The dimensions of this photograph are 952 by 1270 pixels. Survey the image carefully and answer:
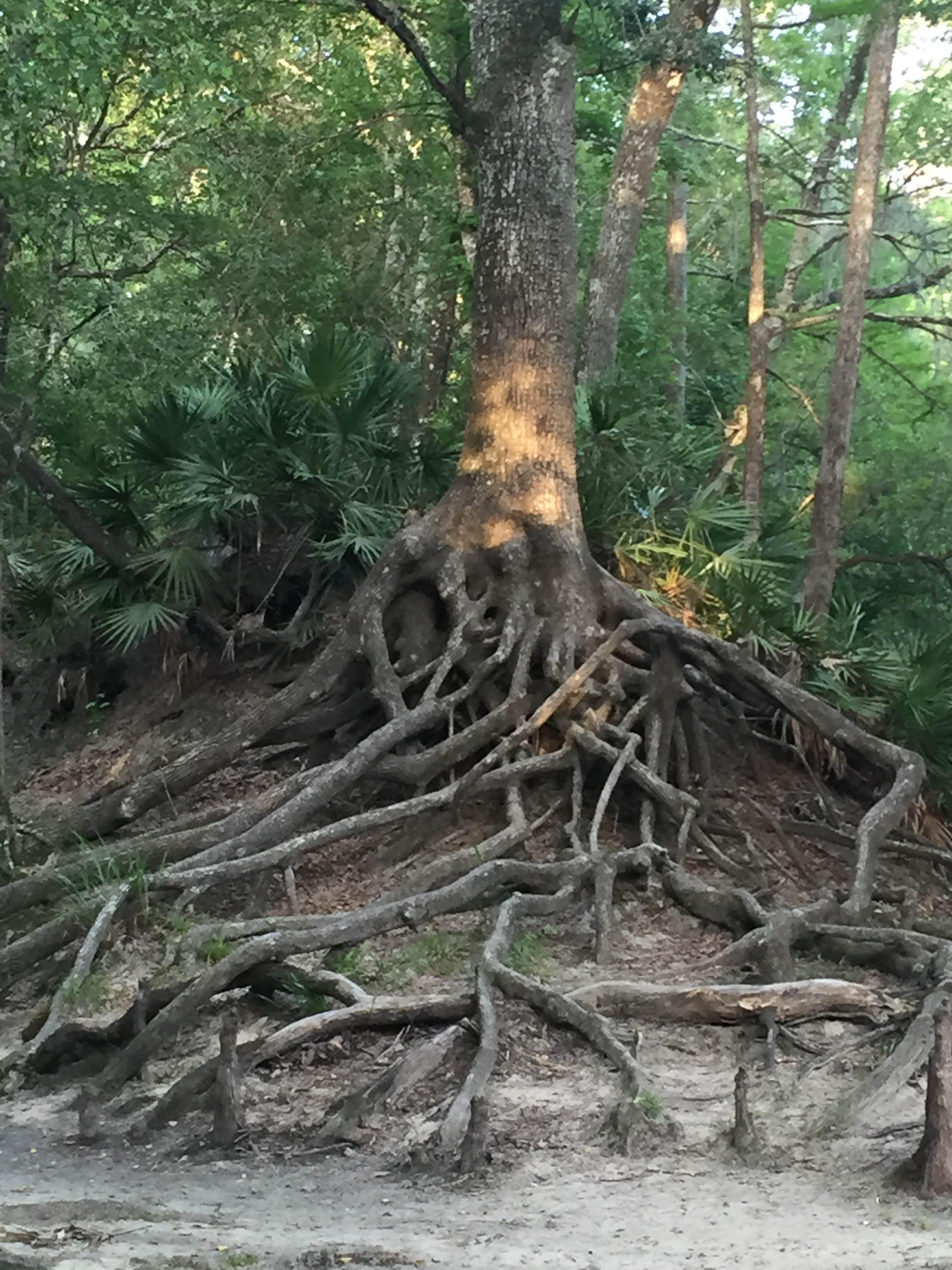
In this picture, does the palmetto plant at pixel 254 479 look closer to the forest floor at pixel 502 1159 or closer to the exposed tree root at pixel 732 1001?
the forest floor at pixel 502 1159

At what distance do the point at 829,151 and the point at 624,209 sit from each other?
16.8ft

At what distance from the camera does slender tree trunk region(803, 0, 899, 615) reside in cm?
1223

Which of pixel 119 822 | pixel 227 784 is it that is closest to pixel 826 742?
pixel 227 784

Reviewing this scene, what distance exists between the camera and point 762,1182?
4539 millimetres

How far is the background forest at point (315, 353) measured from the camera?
1002cm

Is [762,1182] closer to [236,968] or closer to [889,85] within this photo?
[236,968]

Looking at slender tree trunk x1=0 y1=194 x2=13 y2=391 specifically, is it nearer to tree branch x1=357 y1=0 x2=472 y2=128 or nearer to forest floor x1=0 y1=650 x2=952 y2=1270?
tree branch x1=357 y1=0 x2=472 y2=128

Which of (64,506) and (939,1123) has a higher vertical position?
(64,506)

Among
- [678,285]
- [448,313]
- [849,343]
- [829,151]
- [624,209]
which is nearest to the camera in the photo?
[849,343]

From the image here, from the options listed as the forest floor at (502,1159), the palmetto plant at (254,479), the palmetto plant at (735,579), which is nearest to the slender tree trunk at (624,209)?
the palmetto plant at (735,579)

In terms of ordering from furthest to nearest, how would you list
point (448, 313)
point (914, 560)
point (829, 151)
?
point (829, 151) → point (448, 313) → point (914, 560)

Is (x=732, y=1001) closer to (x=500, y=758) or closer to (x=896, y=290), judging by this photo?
(x=500, y=758)

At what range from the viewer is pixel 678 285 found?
69.7ft

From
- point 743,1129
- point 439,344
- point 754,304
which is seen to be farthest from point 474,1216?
point 439,344
